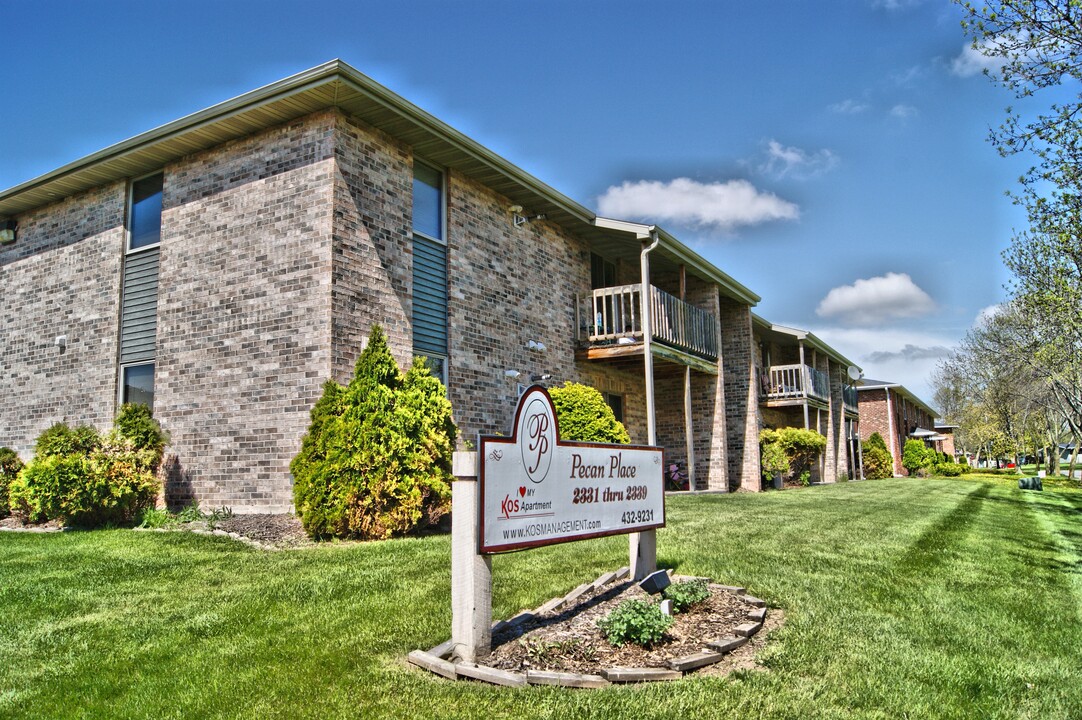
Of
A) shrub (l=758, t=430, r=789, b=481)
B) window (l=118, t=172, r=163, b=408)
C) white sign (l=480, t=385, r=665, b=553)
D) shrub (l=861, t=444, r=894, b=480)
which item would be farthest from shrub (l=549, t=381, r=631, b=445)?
shrub (l=861, t=444, r=894, b=480)

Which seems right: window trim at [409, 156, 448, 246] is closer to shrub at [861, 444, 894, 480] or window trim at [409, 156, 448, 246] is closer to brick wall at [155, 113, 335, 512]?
brick wall at [155, 113, 335, 512]

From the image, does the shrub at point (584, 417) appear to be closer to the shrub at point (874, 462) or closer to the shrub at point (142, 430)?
the shrub at point (142, 430)

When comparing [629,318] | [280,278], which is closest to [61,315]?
[280,278]

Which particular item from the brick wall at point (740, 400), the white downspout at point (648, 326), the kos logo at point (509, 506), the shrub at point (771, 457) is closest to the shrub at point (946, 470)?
the shrub at point (771, 457)

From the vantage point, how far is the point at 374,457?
8.55 metres

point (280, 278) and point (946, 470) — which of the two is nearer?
point (280, 278)

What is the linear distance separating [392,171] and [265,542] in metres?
5.76

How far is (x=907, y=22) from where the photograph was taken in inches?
357

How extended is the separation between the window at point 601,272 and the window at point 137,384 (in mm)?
9090

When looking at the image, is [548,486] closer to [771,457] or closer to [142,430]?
[142,430]

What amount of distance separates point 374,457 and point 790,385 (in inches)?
793

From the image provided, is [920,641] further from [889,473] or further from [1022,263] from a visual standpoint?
[889,473]

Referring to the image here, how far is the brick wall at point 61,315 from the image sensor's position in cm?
1243

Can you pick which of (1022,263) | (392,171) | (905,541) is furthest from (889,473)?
(392,171)
